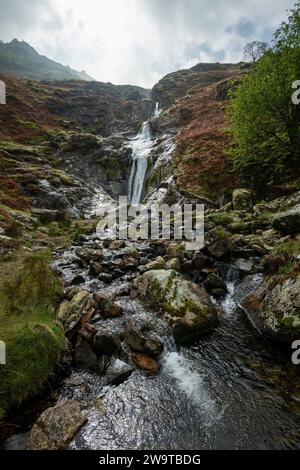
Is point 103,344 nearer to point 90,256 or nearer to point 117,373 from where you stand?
point 117,373

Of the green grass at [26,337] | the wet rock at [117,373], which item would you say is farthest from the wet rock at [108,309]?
the wet rock at [117,373]

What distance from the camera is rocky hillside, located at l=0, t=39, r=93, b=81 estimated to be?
5290 inches

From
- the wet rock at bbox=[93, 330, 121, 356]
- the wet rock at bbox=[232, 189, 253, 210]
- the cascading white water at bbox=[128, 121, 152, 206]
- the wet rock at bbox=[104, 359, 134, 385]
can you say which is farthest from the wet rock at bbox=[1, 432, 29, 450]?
the cascading white water at bbox=[128, 121, 152, 206]

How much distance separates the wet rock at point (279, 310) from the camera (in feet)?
21.3

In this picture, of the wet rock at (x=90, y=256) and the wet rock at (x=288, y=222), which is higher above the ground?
the wet rock at (x=288, y=222)

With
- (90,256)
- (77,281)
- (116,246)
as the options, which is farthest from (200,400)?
(116,246)

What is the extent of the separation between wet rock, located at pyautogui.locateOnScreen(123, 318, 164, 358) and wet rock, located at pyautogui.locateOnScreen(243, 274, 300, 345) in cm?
303

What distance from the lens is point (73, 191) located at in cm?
3312

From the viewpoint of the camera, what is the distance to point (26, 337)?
5418mm

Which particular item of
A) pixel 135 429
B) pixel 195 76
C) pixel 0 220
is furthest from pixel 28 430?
pixel 195 76

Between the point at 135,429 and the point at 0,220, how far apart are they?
17422mm

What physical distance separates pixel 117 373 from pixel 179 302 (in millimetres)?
2883

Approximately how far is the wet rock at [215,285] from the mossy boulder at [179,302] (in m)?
1.20

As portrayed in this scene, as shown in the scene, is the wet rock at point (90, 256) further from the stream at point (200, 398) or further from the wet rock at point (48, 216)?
the wet rock at point (48, 216)
